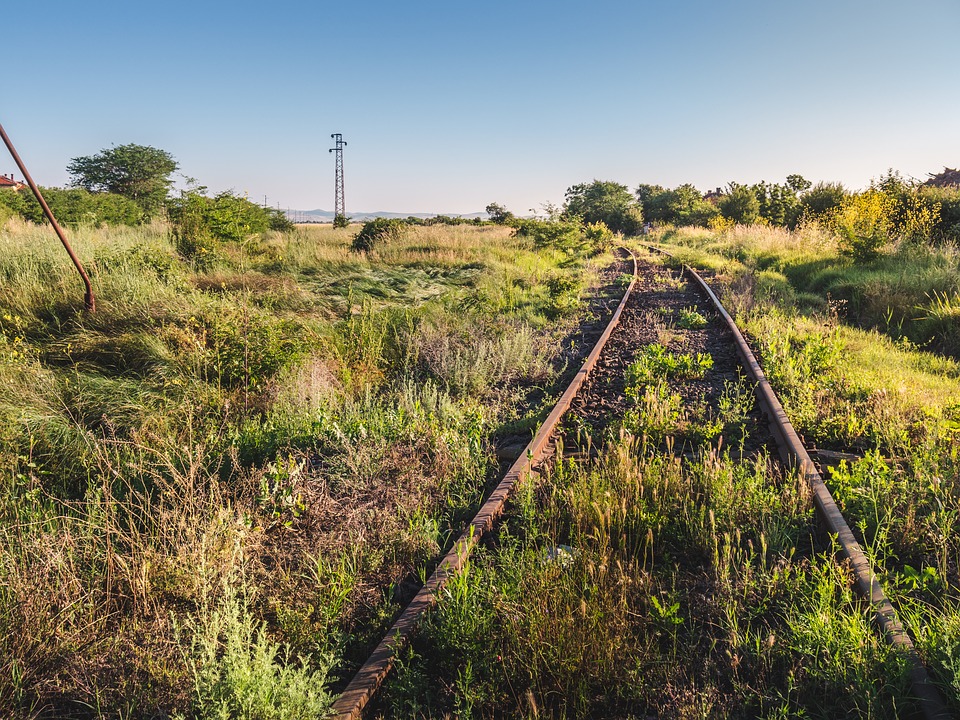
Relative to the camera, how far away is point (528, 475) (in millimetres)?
3684

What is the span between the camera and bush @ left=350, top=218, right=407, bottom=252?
20297mm

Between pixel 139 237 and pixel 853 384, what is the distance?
13757 millimetres

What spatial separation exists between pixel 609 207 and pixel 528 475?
4980 centimetres

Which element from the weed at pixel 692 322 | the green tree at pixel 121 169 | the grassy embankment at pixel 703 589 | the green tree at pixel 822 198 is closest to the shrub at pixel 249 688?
the grassy embankment at pixel 703 589

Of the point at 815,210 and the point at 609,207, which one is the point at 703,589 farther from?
the point at 609,207

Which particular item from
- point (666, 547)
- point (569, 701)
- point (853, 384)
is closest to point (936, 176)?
point (853, 384)

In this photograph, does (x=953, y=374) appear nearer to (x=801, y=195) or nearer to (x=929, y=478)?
(x=929, y=478)

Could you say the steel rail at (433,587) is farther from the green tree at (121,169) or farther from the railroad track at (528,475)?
the green tree at (121,169)

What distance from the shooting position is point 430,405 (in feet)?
16.8

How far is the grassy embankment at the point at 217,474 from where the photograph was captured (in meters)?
2.23

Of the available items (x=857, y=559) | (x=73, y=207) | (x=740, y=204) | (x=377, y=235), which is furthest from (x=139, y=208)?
(x=740, y=204)

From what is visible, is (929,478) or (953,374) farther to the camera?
(953,374)

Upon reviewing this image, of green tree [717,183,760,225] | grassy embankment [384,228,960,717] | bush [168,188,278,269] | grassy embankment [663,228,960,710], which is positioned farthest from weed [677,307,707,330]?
green tree [717,183,760,225]

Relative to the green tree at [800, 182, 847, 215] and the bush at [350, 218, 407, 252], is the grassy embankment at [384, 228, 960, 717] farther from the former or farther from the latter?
the green tree at [800, 182, 847, 215]
